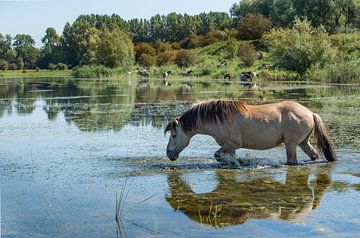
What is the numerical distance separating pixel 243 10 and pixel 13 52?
60339 millimetres

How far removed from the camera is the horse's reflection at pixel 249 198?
6.40 m

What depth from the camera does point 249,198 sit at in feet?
23.9

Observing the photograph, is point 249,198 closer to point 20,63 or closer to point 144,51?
point 144,51

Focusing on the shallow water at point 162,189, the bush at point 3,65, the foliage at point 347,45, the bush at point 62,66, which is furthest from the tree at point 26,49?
the shallow water at point 162,189

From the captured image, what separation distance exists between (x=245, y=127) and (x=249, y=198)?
2.77 meters

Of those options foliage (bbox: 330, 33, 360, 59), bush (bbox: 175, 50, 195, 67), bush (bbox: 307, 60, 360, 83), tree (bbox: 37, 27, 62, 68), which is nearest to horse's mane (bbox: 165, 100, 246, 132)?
bush (bbox: 307, 60, 360, 83)

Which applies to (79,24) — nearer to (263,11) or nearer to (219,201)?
(263,11)

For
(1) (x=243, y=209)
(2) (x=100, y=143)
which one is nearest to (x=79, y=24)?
(2) (x=100, y=143)

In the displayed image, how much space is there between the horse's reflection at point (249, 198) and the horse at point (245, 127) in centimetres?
87

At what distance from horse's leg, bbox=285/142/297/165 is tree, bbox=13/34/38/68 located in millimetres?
121800

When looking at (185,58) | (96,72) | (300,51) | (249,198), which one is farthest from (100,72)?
(249,198)

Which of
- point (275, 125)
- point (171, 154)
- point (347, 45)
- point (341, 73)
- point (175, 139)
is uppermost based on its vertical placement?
point (347, 45)

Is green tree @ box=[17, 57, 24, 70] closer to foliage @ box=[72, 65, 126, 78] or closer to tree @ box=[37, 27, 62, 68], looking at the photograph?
tree @ box=[37, 27, 62, 68]

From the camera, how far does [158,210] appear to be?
6.74m
